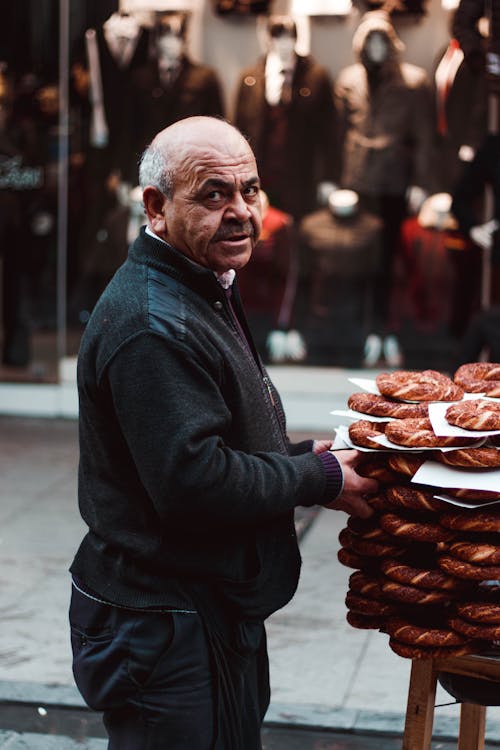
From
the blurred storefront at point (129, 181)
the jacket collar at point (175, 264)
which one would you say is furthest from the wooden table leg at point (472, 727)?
the blurred storefront at point (129, 181)

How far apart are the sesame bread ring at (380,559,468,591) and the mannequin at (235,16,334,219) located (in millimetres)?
6607

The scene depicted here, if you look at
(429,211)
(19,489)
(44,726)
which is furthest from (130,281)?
(429,211)

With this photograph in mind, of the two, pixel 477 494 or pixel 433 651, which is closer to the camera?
pixel 477 494

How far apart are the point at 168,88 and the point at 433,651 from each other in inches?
283

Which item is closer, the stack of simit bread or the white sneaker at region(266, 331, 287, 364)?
the stack of simit bread

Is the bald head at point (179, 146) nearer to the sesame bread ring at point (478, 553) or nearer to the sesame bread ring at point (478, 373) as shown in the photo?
the sesame bread ring at point (478, 373)

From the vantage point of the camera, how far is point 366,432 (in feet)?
9.43

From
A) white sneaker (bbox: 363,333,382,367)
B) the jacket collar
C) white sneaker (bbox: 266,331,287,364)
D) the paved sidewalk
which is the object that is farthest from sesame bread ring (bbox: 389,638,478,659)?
white sneaker (bbox: 266,331,287,364)

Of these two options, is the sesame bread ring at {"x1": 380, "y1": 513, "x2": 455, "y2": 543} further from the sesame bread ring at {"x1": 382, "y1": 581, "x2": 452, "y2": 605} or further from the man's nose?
the man's nose

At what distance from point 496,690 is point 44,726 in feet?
6.71

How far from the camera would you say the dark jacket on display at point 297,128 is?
9180 millimetres

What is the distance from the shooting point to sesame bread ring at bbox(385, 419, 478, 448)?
9.00 feet

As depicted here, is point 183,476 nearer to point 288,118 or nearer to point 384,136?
point 384,136

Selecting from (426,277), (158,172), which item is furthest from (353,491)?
(426,277)
